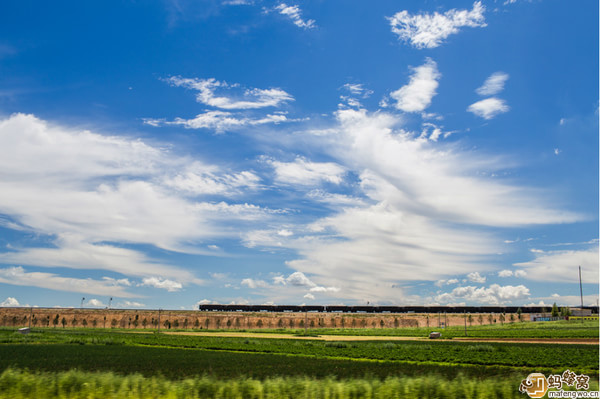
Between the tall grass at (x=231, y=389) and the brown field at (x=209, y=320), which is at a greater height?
the tall grass at (x=231, y=389)

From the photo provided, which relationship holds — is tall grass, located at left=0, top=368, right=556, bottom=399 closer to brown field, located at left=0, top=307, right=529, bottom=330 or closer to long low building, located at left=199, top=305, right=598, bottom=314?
brown field, located at left=0, top=307, right=529, bottom=330

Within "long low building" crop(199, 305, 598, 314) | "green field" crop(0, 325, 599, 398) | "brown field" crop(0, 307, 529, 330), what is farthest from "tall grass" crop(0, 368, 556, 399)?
"long low building" crop(199, 305, 598, 314)

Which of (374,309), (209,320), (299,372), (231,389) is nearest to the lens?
(231,389)

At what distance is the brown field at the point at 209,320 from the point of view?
14188cm

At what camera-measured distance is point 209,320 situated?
481 ft

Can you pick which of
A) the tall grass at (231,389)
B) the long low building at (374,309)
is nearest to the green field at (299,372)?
the tall grass at (231,389)

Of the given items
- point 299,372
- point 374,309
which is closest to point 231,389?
point 299,372

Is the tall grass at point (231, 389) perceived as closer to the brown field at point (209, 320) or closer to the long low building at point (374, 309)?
the brown field at point (209, 320)

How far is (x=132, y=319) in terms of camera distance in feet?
484

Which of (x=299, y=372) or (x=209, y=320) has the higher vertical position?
(x=299, y=372)

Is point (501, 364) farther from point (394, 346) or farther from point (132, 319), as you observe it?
point (132, 319)

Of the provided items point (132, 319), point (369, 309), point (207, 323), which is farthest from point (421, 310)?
point (132, 319)

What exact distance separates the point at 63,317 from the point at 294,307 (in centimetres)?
8631

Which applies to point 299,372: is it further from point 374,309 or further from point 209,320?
point 374,309
